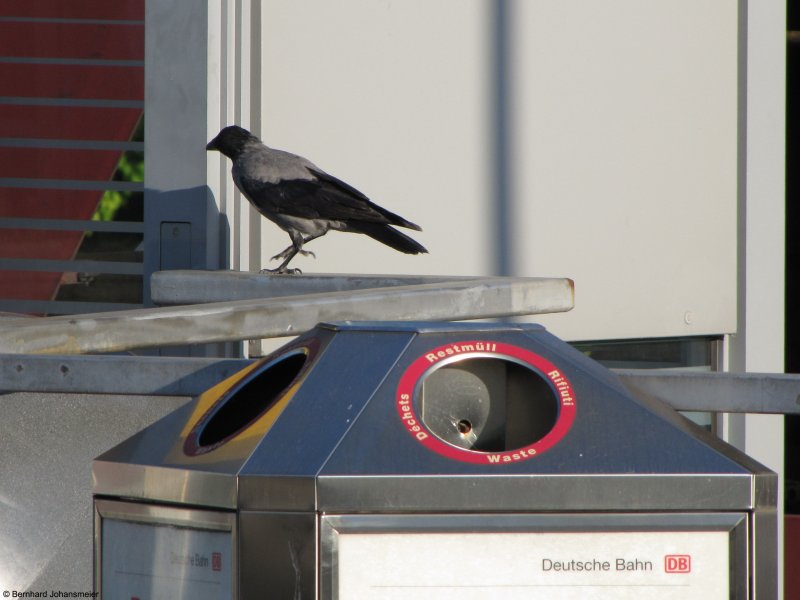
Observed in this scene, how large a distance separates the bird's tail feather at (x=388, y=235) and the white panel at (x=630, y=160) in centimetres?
62

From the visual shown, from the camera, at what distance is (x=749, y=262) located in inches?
182

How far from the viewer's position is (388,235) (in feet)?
11.8

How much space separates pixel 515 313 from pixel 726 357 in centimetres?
271

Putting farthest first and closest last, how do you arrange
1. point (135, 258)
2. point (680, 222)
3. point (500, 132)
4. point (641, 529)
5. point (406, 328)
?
1. point (680, 222)
2. point (500, 132)
3. point (135, 258)
4. point (406, 328)
5. point (641, 529)

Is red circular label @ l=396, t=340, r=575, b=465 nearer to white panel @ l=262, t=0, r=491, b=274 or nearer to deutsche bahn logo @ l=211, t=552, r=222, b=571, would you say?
deutsche bahn logo @ l=211, t=552, r=222, b=571

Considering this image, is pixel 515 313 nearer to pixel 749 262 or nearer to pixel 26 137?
pixel 26 137

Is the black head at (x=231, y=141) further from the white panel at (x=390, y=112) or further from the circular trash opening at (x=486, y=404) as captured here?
the circular trash opening at (x=486, y=404)

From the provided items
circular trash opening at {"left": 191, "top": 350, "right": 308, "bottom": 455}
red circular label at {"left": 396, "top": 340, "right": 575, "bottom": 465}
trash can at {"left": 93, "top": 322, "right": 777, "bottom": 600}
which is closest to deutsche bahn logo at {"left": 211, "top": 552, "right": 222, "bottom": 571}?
trash can at {"left": 93, "top": 322, "right": 777, "bottom": 600}

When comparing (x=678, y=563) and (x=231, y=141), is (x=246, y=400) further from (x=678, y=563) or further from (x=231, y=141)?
(x=231, y=141)

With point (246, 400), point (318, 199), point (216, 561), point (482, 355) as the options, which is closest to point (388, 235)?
point (318, 199)

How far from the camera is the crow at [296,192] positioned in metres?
3.37

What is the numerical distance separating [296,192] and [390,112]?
582 millimetres

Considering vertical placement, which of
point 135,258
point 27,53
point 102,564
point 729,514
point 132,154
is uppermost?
point 27,53

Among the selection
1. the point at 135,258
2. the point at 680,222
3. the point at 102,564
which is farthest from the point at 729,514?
the point at 680,222
